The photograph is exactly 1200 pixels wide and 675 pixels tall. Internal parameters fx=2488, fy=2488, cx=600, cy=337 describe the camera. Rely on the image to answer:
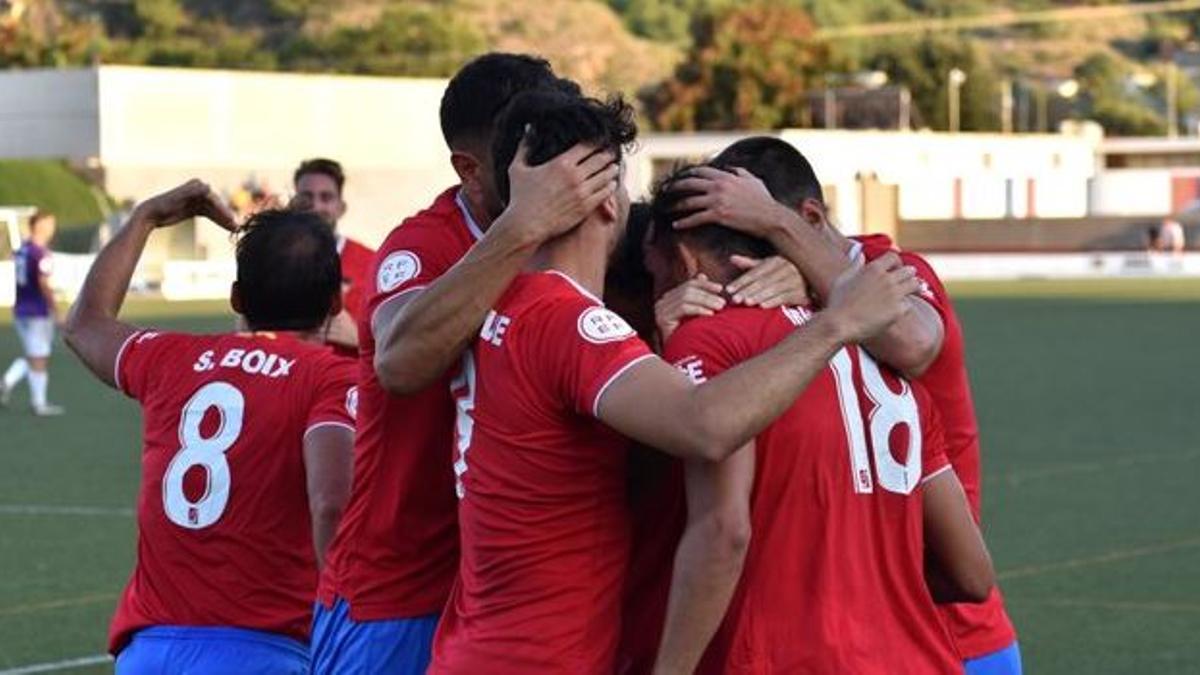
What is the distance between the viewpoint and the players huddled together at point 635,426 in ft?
14.2

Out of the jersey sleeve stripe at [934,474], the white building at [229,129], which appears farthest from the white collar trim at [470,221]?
the white building at [229,129]

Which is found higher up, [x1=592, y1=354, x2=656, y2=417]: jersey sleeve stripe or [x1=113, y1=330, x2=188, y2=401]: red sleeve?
[x1=592, y1=354, x2=656, y2=417]: jersey sleeve stripe

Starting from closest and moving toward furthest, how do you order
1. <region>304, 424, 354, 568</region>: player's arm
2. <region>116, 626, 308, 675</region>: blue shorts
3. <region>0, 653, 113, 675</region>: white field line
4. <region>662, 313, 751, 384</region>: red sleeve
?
<region>662, 313, 751, 384</region>: red sleeve
<region>304, 424, 354, 568</region>: player's arm
<region>116, 626, 308, 675</region>: blue shorts
<region>0, 653, 113, 675</region>: white field line

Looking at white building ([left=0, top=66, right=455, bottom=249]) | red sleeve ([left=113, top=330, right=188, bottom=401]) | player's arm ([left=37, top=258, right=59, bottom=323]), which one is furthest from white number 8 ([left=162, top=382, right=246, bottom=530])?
white building ([left=0, top=66, right=455, bottom=249])

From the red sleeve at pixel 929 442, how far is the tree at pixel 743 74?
101m

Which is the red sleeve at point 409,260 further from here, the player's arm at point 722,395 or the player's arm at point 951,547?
the player's arm at point 951,547

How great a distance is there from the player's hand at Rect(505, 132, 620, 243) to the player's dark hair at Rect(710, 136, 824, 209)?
0.44m

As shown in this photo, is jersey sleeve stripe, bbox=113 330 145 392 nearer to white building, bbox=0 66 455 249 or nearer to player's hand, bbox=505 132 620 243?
player's hand, bbox=505 132 620 243

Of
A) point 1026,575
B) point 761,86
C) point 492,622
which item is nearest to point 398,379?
point 492,622

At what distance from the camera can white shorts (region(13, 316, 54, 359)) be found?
78.8 feet

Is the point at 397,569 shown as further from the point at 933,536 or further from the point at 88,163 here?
the point at 88,163

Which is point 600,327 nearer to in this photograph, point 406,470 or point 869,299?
point 869,299

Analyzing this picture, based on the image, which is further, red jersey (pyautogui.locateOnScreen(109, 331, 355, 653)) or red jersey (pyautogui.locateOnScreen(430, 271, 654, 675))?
red jersey (pyautogui.locateOnScreen(109, 331, 355, 653))

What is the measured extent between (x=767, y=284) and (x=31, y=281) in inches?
825
